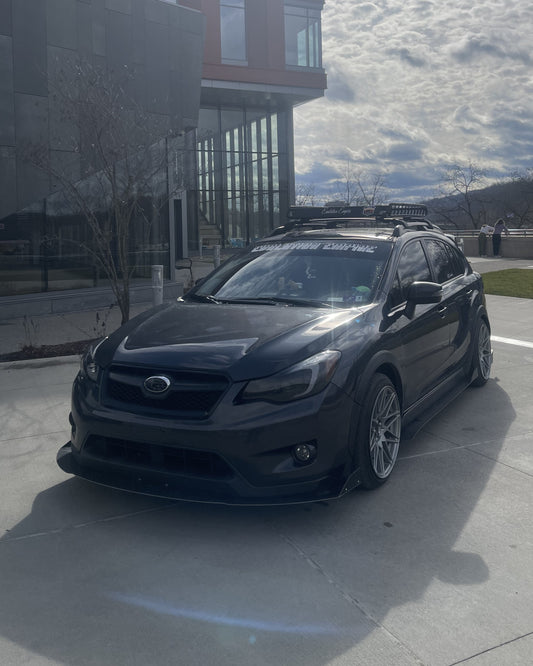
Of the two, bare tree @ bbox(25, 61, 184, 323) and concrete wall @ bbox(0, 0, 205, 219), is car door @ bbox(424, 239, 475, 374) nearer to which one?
bare tree @ bbox(25, 61, 184, 323)

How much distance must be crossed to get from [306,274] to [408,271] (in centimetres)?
82

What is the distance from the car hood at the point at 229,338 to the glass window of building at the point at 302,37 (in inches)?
1241

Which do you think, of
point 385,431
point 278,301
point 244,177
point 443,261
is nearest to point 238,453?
point 385,431

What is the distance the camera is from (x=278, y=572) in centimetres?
362

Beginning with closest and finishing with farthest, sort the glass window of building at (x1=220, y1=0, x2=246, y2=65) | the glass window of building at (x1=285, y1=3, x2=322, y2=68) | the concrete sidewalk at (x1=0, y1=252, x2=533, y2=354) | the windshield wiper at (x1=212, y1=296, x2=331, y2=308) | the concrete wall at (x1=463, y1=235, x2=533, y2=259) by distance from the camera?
the windshield wiper at (x1=212, y1=296, x2=331, y2=308)
the concrete sidewalk at (x1=0, y1=252, x2=533, y2=354)
the concrete wall at (x1=463, y1=235, x2=533, y2=259)
the glass window of building at (x1=220, y1=0, x2=246, y2=65)
the glass window of building at (x1=285, y1=3, x2=322, y2=68)

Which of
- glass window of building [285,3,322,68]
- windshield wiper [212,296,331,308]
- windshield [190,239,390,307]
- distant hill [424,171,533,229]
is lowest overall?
windshield wiper [212,296,331,308]

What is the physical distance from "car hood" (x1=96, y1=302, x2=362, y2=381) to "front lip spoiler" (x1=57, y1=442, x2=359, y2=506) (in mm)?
617

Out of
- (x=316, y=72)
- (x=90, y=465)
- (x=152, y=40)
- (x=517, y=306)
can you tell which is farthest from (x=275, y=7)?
(x=90, y=465)

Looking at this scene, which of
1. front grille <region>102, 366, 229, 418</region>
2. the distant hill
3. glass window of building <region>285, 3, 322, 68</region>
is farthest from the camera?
the distant hill

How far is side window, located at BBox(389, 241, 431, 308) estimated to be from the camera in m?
5.33

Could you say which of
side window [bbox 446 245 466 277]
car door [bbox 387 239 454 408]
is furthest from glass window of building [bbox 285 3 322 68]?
Result: car door [bbox 387 239 454 408]

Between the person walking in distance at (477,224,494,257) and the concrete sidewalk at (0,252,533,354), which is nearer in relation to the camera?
the concrete sidewalk at (0,252,533,354)

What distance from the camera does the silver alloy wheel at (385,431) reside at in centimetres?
456

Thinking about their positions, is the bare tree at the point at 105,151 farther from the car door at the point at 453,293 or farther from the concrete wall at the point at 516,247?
the concrete wall at the point at 516,247
